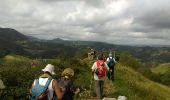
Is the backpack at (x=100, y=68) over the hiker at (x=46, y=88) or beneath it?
beneath

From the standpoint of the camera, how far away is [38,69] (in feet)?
73.6

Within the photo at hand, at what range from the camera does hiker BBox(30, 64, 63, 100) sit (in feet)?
28.5

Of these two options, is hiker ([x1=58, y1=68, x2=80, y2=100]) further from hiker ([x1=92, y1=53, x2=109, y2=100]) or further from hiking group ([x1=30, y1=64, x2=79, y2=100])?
hiker ([x1=92, y1=53, x2=109, y2=100])

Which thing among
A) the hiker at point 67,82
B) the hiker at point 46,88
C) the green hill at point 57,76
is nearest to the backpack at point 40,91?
the hiker at point 46,88

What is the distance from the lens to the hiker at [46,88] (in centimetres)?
869

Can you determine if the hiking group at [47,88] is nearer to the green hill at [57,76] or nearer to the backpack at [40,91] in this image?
the backpack at [40,91]

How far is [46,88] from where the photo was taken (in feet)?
28.7

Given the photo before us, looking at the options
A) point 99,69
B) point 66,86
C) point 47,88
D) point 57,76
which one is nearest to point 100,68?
point 99,69

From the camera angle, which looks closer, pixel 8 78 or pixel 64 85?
pixel 64 85

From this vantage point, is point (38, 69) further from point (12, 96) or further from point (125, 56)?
point (125, 56)

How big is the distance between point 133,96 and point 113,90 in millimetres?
1450

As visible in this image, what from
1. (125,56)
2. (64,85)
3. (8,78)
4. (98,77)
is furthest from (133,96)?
(125,56)

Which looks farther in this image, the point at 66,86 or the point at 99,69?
the point at 99,69

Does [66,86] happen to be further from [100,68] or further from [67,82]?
[100,68]
